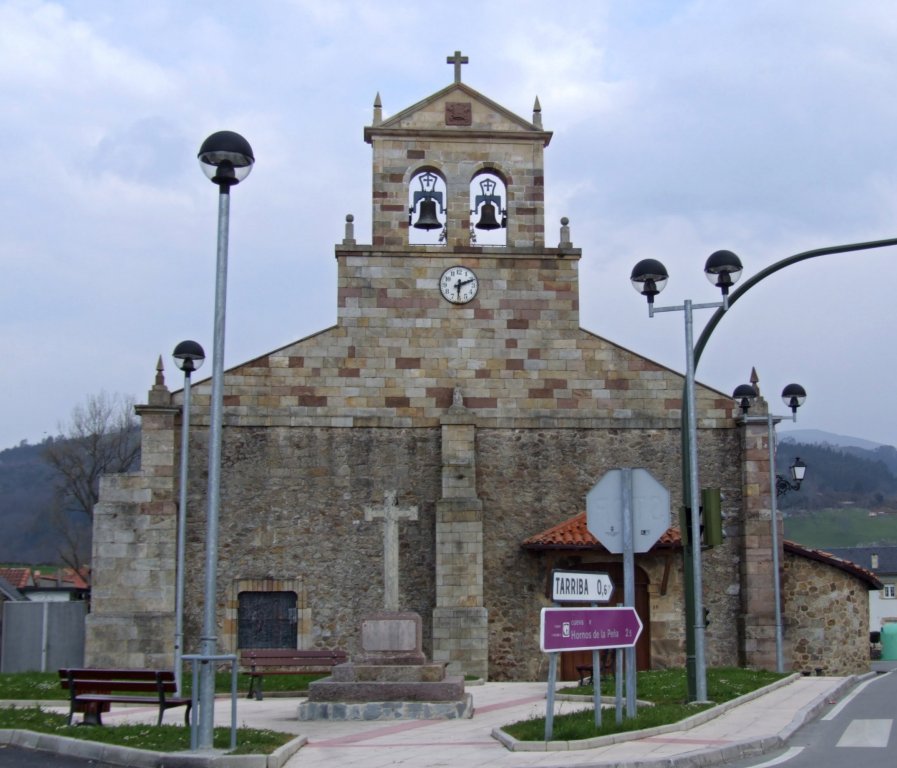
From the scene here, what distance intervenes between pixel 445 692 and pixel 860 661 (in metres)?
12.7

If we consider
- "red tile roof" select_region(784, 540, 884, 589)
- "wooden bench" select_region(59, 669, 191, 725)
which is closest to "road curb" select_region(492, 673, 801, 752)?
"wooden bench" select_region(59, 669, 191, 725)

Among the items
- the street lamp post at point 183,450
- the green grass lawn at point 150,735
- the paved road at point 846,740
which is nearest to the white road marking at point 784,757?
the paved road at point 846,740

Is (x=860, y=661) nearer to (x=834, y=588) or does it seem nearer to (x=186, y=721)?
(x=834, y=588)

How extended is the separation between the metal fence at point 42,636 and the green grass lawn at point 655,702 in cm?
1172

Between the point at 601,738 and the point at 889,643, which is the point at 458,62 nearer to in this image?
the point at 601,738

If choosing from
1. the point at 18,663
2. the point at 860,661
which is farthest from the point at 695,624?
the point at 18,663

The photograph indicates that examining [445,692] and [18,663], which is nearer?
[445,692]

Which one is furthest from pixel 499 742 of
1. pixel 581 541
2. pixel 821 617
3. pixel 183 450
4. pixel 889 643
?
pixel 889 643

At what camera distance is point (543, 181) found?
25344mm

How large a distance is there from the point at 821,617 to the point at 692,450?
401 inches

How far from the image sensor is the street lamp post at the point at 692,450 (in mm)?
15312

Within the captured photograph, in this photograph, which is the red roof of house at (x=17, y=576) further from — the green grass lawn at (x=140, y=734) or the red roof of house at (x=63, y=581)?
the green grass lawn at (x=140, y=734)

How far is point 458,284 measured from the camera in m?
25.1

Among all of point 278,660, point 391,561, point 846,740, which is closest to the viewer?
point 846,740
